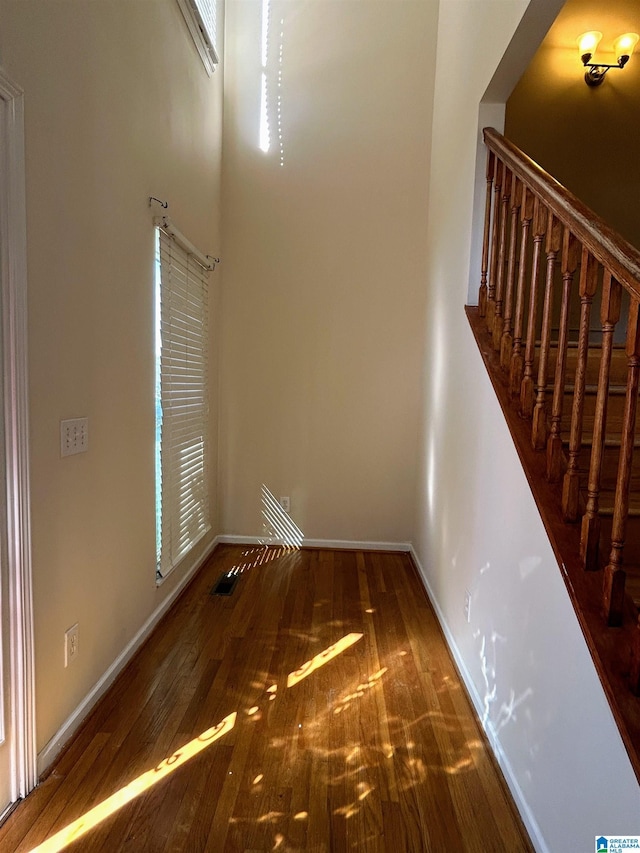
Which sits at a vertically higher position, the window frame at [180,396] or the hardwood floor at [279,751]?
the window frame at [180,396]

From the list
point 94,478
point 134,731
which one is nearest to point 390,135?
point 94,478

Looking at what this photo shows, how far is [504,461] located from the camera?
169 cm

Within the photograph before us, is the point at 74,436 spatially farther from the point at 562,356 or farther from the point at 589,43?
the point at 589,43

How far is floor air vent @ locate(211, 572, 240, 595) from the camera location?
9.42 feet

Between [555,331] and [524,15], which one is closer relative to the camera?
[524,15]

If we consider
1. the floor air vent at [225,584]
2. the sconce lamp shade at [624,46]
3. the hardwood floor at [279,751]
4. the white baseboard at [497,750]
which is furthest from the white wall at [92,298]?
the sconce lamp shade at [624,46]

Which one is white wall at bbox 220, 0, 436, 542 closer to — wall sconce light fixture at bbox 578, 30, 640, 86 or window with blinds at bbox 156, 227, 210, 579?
window with blinds at bbox 156, 227, 210, 579

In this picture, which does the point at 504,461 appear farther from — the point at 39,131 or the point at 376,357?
the point at 376,357

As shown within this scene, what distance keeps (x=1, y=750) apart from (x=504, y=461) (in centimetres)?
170

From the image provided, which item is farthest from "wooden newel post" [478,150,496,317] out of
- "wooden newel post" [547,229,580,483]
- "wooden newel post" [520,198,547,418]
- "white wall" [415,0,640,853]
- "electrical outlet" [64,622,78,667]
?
"electrical outlet" [64,622,78,667]

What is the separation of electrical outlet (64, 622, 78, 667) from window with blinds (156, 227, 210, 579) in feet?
2.52

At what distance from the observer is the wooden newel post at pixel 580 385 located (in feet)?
4.20

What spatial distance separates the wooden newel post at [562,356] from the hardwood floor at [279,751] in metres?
1.00

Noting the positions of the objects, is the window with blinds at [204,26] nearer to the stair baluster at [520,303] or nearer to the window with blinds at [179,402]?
the window with blinds at [179,402]
